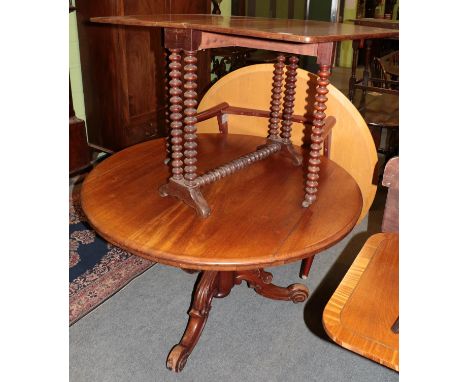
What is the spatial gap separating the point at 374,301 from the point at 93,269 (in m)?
1.72

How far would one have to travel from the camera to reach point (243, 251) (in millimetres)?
1231

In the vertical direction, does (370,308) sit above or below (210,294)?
above

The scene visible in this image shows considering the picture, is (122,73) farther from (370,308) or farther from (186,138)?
(370,308)

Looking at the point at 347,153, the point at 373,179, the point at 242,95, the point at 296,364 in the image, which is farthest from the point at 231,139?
the point at 296,364

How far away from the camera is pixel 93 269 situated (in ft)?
7.69

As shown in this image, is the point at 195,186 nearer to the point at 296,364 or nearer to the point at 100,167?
the point at 100,167

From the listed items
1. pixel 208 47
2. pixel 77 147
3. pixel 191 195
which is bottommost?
pixel 77 147

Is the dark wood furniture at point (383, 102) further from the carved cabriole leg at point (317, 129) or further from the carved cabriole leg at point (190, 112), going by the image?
the carved cabriole leg at point (190, 112)

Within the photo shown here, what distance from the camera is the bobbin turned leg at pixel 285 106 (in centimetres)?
176

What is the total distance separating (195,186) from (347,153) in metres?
0.95

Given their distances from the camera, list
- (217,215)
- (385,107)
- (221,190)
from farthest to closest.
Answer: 1. (385,107)
2. (221,190)
3. (217,215)

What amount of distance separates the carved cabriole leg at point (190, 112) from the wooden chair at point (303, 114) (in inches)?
27.9

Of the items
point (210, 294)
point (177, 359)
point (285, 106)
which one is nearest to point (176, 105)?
point (285, 106)

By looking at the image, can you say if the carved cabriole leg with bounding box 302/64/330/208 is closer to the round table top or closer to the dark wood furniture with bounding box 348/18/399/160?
the round table top
